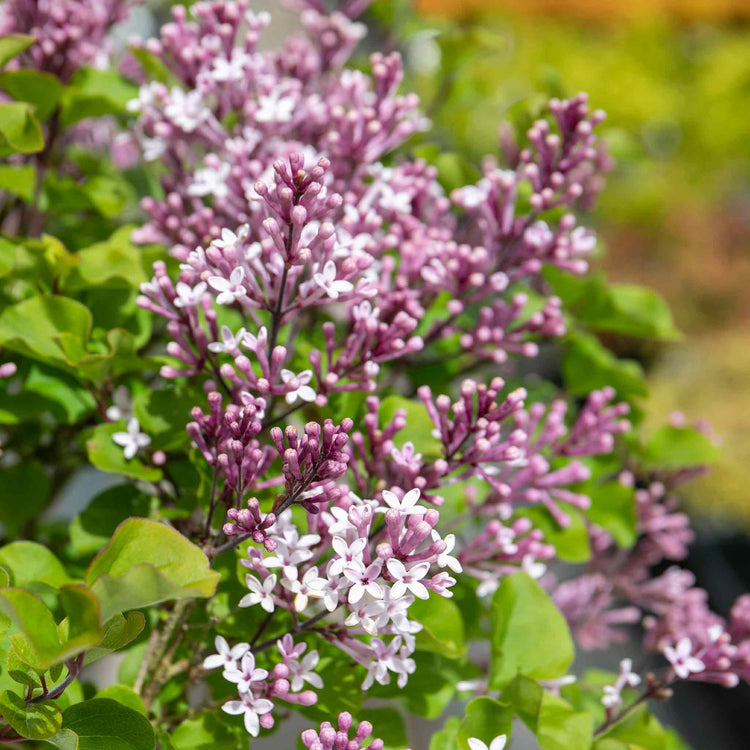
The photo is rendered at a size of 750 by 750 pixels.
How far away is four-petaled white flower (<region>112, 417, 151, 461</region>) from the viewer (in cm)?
54

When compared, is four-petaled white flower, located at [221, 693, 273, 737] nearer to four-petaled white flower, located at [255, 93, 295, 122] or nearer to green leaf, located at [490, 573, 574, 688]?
green leaf, located at [490, 573, 574, 688]

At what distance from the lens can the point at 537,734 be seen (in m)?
0.50

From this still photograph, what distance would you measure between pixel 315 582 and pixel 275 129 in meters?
0.38

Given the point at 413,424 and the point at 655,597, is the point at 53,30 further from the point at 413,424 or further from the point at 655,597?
the point at 655,597

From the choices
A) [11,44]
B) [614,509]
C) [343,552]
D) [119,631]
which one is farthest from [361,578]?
[11,44]

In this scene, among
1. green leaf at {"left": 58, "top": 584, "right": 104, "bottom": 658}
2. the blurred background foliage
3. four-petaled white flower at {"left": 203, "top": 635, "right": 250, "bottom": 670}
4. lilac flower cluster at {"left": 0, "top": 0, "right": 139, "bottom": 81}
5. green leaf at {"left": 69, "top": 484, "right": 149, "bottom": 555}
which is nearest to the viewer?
green leaf at {"left": 58, "top": 584, "right": 104, "bottom": 658}

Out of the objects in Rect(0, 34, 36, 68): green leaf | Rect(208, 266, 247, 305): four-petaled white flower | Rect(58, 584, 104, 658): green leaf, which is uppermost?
Rect(0, 34, 36, 68): green leaf

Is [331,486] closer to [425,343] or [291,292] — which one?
[291,292]

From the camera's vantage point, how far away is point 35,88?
0.63m

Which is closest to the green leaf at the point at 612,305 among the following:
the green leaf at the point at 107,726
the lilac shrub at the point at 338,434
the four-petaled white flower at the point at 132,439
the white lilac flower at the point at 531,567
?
the lilac shrub at the point at 338,434

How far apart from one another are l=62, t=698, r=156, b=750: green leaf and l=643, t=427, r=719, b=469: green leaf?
0.50 metres

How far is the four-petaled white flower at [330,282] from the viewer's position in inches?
18.4

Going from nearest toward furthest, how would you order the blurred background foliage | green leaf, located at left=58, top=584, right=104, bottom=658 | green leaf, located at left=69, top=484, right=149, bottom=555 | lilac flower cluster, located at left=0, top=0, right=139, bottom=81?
green leaf, located at left=58, top=584, right=104, bottom=658, green leaf, located at left=69, top=484, right=149, bottom=555, lilac flower cluster, located at left=0, top=0, right=139, bottom=81, the blurred background foliage

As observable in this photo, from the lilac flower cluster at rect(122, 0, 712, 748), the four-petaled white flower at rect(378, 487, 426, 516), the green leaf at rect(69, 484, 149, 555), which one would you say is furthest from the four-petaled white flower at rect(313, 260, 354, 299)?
the green leaf at rect(69, 484, 149, 555)
